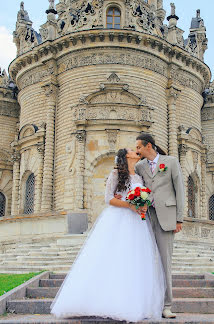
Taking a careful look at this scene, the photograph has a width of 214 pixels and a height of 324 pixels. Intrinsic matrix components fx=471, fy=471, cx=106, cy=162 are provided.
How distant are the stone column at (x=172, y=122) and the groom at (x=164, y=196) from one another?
21306 mm

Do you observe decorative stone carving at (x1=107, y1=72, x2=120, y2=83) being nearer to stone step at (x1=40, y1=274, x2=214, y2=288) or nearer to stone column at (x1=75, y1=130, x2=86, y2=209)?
stone column at (x1=75, y1=130, x2=86, y2=209)

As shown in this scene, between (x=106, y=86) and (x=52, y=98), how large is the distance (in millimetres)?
3486

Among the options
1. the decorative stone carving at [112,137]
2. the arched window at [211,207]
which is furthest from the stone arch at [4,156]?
the arched window at [211,207]

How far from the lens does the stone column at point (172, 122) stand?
1098 inches

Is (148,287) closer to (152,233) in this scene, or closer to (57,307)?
(152,233)

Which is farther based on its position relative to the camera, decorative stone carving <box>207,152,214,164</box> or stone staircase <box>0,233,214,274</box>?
decorative stone carving <box>207,152,214,164</box>

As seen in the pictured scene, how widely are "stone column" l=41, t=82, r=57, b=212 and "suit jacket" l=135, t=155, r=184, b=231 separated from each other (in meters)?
19.8

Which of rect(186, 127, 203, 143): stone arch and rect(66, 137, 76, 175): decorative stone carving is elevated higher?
rect(186, 127, 203, 143): stone arch

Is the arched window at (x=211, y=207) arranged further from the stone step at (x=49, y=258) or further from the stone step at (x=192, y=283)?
the stone step at (x=192, y=283)

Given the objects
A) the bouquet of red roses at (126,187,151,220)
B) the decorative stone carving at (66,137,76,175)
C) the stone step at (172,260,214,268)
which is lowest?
the stone step at (172,260,214,268)

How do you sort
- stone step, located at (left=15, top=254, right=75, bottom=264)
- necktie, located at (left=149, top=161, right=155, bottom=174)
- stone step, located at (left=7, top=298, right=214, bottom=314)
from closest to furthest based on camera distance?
1. necktie, located at (left=149, top=161, right=155, bottom=174)
2. stone step, located at (left=7, top=298, right=214, bottom=314)
3. stone step, located at (left=15, top=254, right=75, bottom=264)

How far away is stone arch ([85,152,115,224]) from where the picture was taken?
82.8ft

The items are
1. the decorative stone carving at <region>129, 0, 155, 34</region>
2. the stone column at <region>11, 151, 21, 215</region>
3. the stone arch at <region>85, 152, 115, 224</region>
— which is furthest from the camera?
the stone column at <region>11, 151, 21, 215</region>

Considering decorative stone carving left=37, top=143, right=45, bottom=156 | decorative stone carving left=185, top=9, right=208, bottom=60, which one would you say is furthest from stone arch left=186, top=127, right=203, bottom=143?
decorative stone carving left=37, top=143, right=45, bottom=156
